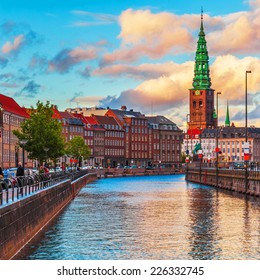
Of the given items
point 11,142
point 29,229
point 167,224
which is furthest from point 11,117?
point 29,229

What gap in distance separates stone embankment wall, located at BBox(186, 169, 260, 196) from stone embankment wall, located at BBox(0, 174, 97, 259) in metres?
24.8

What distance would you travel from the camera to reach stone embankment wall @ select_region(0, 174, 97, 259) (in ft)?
94.7

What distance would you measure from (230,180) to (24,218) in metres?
58.9

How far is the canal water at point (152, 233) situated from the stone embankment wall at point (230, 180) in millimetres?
11498

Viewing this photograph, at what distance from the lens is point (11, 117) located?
417ft

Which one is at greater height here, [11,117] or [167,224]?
[11,117]

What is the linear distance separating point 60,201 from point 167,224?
1390 centimetres

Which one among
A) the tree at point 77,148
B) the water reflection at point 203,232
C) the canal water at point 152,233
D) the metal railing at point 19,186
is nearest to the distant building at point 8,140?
the tree at point 77,148

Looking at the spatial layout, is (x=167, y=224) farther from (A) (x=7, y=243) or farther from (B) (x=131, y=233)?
(A) (x=7, y=243)

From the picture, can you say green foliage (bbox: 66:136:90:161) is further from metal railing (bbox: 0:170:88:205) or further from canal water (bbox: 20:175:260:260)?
metal railing (bbox: 0:170:88:205)

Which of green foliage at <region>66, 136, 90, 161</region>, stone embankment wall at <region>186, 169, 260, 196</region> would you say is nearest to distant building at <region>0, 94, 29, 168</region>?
stone embankment wall at <region>186, 169, 260, 196</region>

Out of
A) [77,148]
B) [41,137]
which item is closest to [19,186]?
[41,137]

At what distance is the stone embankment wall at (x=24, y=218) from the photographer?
28.9 metres

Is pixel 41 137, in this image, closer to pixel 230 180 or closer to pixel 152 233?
pixel 230 180
